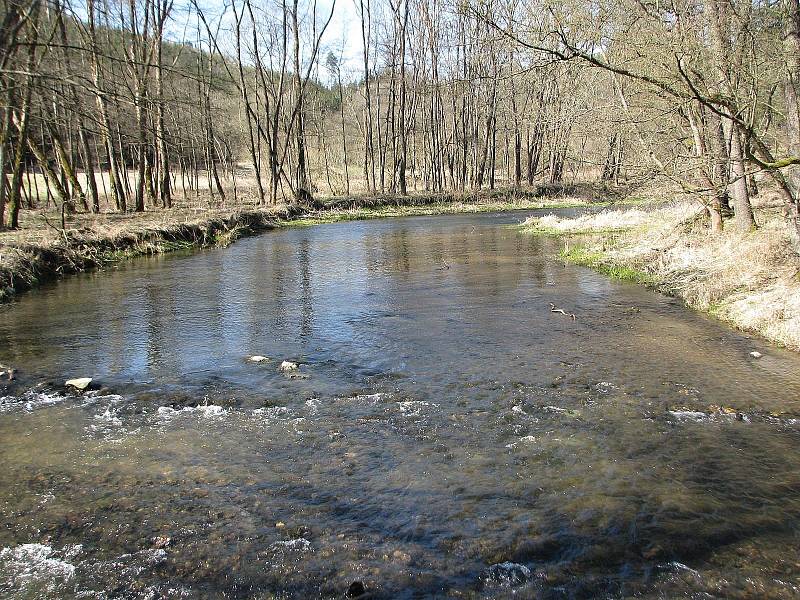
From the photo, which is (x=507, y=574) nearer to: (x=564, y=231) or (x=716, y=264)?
(x=716, y=264)

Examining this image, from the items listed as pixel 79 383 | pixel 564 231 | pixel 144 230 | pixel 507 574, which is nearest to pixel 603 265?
pixel 564 231

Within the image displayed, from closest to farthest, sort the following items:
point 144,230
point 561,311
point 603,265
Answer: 1. point 561,311
2. point 603,265
3. point 144,230

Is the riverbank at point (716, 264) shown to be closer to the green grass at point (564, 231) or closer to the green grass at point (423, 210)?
the green grass at point (564, 231)

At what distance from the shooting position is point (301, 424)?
5.75 meters

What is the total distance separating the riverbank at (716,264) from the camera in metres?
8.70

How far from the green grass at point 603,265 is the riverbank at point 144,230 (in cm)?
1241

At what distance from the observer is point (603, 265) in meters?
14.8

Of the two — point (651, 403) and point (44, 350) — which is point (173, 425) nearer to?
point (44, 350)

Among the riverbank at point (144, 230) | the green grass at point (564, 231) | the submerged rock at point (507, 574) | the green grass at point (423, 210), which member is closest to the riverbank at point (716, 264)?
the green grass at point (564, 231)

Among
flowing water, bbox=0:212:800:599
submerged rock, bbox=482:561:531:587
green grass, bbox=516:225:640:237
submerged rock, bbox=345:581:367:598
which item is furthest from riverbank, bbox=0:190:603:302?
submerged rock, bbox=482:561:531:587

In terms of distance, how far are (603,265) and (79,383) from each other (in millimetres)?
11963

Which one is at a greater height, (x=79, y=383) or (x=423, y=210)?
(x=423, y=210)

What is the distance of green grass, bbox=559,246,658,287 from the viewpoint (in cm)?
1304

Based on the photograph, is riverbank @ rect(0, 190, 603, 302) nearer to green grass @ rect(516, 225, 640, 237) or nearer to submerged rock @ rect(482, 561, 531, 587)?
green grass @ rect(516, 225, 640, 237)
